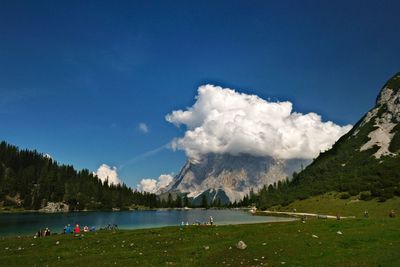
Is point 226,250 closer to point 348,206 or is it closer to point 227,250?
point 227,250

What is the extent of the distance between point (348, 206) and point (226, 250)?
391ft

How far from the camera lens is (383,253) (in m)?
29.2

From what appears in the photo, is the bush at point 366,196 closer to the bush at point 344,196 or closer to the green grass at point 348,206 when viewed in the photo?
the green grass at point 348,206

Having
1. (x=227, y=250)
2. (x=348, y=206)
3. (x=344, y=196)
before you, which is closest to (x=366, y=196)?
(x=348, y=206)

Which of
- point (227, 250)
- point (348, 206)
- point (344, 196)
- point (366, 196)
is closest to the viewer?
point (227, 250)

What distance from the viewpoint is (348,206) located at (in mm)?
135875

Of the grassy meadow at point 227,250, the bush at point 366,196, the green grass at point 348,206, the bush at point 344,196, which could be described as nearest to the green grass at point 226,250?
the grassy meadow at point 227,250

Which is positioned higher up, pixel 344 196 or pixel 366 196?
pixel 344 196

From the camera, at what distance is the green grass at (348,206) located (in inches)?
4538

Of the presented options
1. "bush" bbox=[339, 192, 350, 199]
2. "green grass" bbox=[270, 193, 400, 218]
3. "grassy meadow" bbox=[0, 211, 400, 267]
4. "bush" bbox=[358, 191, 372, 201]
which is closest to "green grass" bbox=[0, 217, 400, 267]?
"grassy meadow" bbox=[0, 211, 400, 267]

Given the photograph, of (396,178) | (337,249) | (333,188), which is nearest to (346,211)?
(396,178)

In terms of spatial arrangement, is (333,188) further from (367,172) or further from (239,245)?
(239,245)

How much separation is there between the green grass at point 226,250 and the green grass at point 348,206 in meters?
77.8

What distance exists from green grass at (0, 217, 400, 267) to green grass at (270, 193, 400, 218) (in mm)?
77800
